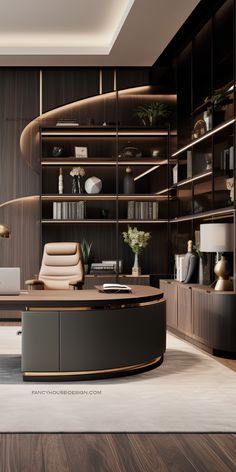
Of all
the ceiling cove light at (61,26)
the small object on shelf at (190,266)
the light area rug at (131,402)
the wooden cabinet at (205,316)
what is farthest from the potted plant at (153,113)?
the light area rug at (131,402)

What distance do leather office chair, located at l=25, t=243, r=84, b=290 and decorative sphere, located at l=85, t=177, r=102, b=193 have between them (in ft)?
5.87

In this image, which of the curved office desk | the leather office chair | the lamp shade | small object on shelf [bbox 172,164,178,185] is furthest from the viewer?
small object on shelf [bbox 172,164,178,185]

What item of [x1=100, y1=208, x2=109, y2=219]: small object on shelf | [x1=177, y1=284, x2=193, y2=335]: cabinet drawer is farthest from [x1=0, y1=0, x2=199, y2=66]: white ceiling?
[x1=177, y1=284, x2=193, y2=335]: cabinet drawer

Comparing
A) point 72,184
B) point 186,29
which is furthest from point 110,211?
point 186,29

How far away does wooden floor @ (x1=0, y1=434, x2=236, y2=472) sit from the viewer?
2766 millimetres

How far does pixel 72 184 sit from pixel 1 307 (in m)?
3.76

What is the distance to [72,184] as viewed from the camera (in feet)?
26.5

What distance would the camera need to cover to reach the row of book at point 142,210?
26.4 ft

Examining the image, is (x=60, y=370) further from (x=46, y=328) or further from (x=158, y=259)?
(x=158, y=259)

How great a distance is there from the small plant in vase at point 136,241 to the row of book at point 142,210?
7.5 inches

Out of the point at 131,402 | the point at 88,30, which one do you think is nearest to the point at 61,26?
the point at 88,30

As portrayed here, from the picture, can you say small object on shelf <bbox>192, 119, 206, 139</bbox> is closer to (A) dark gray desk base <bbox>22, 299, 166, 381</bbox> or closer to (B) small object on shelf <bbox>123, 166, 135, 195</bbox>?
(B) small object on shelf <bbox>123, 166, 135, 195</bbox>

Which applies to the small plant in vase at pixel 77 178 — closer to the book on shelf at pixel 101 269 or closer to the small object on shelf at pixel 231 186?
the book on shelf at pixel 101 269

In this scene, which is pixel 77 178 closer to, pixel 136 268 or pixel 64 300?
pixel 136 268
